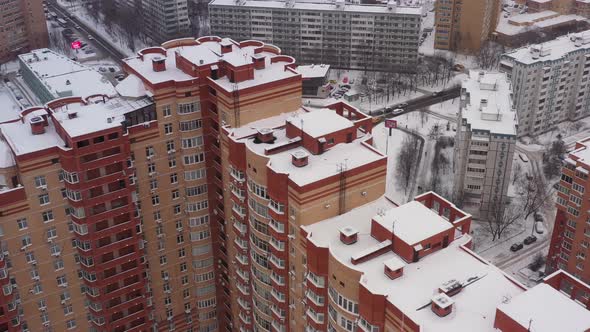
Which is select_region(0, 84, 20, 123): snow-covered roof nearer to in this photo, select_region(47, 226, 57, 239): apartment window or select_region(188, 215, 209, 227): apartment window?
select_region(188, 215, 209, 227): apartment window

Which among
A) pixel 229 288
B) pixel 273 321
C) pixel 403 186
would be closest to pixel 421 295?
pixel 273 321

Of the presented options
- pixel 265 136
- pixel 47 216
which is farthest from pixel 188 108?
pixel 47 216

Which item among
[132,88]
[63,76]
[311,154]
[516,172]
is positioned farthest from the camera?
[63,76]

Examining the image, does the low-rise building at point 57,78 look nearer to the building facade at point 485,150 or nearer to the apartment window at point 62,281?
the building facade at point 485,150

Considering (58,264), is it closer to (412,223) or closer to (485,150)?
(412,223)

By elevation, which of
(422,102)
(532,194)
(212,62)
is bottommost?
(532,194)

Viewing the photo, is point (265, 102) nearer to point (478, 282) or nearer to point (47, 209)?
point (47, 209)

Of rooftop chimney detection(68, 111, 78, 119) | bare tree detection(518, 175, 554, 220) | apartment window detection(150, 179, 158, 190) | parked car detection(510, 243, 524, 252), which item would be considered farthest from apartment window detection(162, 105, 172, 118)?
bare tree detection(518, 175, 554, 220)
